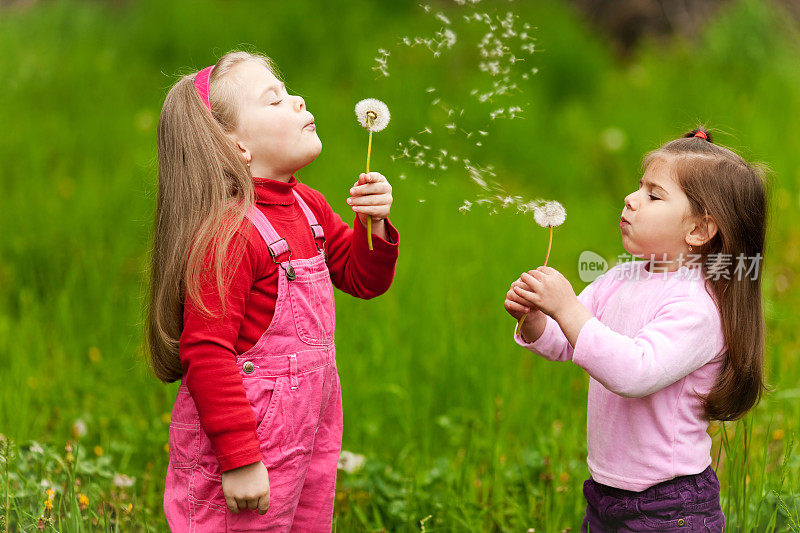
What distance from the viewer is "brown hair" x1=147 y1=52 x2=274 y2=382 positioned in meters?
1.85

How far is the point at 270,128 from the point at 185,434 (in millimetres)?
718

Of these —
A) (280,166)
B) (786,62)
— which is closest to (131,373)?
(280,166)

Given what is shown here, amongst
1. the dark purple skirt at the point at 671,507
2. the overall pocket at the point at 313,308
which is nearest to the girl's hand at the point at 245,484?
the overall pocket at the point at 313,308

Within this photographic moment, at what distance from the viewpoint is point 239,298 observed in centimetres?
186

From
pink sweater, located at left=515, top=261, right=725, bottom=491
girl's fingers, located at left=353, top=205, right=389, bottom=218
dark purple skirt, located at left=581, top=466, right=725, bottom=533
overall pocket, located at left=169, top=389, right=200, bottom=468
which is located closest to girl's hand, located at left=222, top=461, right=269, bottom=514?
overall pocket, located at left=169, top=389, right=200, bottom=468

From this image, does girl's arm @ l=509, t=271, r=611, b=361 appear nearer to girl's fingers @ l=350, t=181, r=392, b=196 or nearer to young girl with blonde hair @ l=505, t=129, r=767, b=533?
young girl with blonde hair @ l=505, t=129, r=767, b=533

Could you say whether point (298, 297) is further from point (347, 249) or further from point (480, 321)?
point (480, 321)

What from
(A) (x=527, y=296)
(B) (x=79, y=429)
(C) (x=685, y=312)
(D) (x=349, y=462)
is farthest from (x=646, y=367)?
(B) (x=79, y=429)

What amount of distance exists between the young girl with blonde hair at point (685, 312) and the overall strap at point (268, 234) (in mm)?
537

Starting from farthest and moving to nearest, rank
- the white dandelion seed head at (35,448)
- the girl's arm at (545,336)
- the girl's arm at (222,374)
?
the white dandelion seed head at (35,448), the girl's arm at (545,336), the girl's arm at (222,374)

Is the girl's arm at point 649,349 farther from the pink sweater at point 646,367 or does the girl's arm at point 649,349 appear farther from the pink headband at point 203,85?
the pink headband at point 203,85

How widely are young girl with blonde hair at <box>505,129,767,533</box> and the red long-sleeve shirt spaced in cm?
55

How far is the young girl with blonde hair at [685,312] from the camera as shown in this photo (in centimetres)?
192

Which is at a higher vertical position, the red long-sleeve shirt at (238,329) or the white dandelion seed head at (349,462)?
the red long-sleeve shirt at (238,329)
